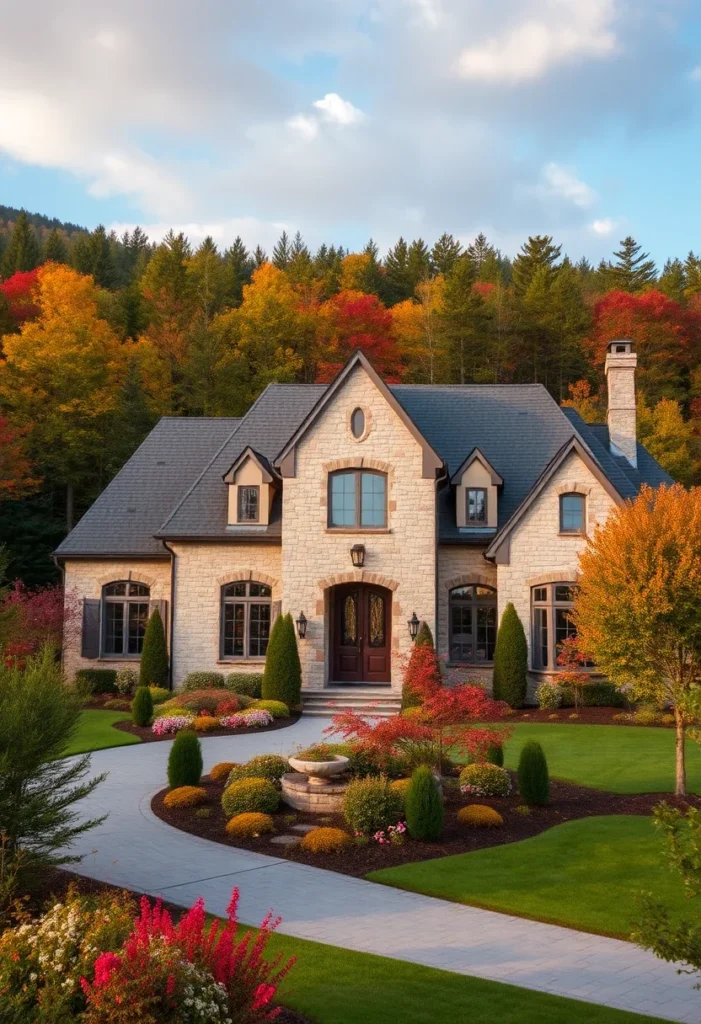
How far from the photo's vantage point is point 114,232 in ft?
330

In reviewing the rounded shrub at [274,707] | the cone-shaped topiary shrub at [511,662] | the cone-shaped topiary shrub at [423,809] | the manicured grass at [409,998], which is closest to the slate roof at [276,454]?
the cone-shaped topiary shrub at [511,662]

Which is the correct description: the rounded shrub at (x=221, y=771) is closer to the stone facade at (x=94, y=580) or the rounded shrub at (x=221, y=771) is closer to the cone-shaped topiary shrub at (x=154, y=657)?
the cone-shaped topiary shrub at (x=154, y=657)

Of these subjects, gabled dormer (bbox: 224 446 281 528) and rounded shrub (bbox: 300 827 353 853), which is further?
gabled dormer (bbox: 224 446 281 528)

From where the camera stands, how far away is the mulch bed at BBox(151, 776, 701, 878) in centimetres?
1176

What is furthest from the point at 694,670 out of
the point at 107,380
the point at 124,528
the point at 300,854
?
the point at 107,380

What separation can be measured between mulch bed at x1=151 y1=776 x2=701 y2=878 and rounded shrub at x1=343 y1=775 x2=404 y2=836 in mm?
282

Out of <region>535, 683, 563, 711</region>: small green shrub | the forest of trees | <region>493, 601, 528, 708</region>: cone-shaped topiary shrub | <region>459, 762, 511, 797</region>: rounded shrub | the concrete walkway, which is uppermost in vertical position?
the forest of trees

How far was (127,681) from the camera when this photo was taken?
25.5 m

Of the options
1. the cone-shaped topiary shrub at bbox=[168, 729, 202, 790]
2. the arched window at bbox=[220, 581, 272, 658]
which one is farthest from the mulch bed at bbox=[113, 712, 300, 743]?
the cone-shaped topiary shrub at bbox=[168, 729, 202, 790]

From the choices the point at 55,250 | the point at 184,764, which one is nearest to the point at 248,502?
the point at 184,764

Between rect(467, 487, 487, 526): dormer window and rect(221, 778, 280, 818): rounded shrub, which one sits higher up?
rect(467, 487, 487, 526): dormer window

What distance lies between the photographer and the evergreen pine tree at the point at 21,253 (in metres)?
62.3

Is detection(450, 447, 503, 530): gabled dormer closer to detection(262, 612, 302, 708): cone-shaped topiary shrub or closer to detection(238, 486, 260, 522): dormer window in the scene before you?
detection(238, 486, 260, 522): dormer window

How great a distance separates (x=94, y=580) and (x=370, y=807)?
Answer: 16088 millimetres
